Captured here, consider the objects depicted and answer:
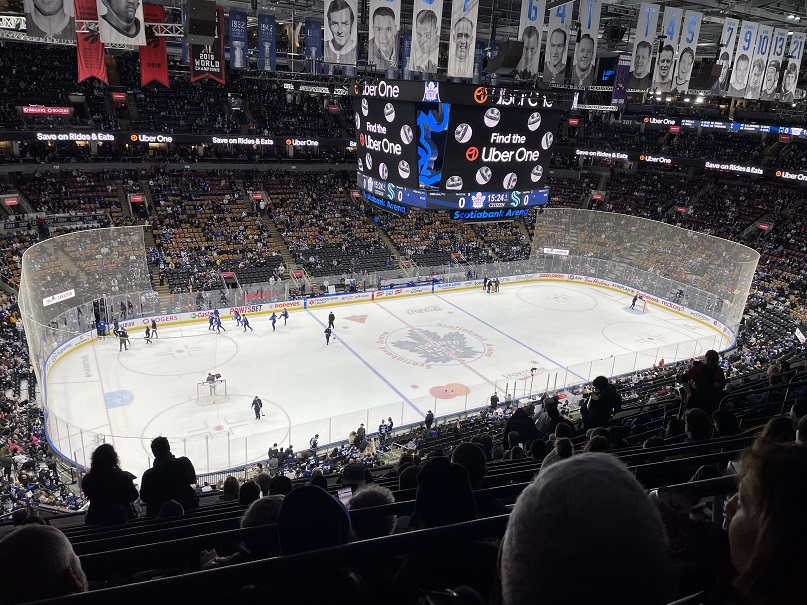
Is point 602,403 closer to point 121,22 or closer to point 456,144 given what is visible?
point 456,144

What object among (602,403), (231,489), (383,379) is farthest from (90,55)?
(602,403)

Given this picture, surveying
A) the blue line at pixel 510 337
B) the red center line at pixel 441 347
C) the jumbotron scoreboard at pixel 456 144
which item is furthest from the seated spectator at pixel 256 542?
the blue line at pixel 510 337

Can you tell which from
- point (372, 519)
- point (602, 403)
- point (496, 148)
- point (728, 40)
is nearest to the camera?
point (372, 519)

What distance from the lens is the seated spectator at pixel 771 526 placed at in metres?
1.13

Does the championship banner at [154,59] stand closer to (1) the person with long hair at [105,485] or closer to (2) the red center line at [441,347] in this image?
(2) the red center line at [441,347]

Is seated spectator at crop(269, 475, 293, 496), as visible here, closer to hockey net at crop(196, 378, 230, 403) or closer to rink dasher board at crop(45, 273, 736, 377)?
hockey net at crop(196, 378, 230, 403)

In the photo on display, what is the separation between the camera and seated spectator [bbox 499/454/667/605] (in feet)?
3.41

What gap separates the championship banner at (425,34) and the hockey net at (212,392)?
12.9 m

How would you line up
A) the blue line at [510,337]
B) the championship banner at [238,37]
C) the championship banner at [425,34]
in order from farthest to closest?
the blue line at [510,337], the championship banner at [238,37], the championship banner at [425,34]

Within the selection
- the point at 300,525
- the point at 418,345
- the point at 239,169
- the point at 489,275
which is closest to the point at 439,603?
the point at 300,525

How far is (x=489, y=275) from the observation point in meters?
36.7

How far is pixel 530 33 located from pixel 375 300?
57.5 ft

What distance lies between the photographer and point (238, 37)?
22281 millimetres

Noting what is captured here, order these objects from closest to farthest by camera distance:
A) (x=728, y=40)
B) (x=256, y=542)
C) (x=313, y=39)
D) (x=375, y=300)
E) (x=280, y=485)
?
(x=256, y=542), (x=280, y=485), (x=728, y=40), (x=313, y=39), (x=375, y=300)
